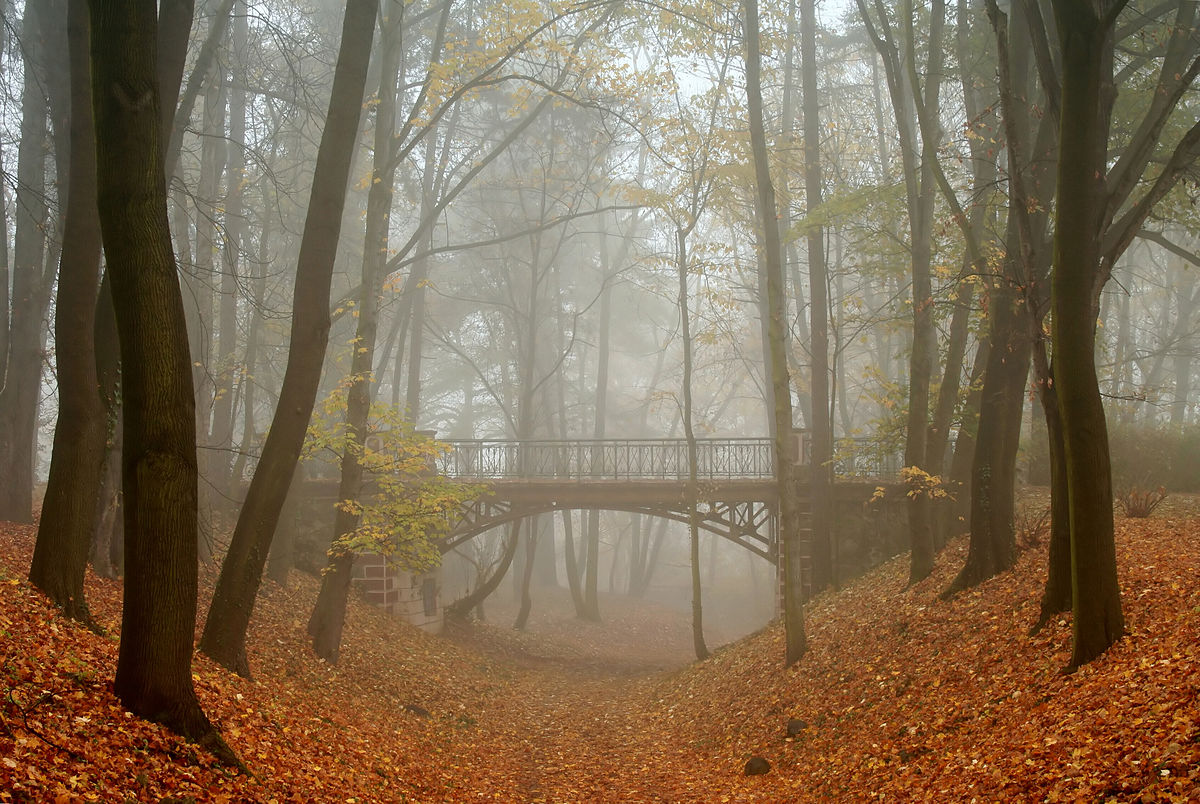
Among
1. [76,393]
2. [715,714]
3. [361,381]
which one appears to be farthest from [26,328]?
[715,714]

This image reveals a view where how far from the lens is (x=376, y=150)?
11109mm

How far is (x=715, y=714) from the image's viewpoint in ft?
34.2

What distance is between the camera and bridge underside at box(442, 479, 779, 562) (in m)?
17.3

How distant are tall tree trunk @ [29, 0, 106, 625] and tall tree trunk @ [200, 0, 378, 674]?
122 cm

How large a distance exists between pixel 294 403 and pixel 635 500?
445 inches

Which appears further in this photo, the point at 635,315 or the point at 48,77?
the point at 635,315

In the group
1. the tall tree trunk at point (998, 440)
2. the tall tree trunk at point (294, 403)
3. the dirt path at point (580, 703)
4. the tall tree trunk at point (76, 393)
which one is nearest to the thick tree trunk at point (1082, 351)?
the tall tree trunk at point (998, 440)

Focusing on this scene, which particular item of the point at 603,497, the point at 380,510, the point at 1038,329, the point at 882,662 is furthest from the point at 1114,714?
the point at 603,497

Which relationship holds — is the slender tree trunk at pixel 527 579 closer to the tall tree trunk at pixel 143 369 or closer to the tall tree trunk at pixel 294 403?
the tall tree trunk at pixel 294 403

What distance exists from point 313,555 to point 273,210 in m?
8.05

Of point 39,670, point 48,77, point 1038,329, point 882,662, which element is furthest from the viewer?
point 48,77

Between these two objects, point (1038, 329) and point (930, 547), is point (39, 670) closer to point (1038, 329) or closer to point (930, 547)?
point (1038, 329)

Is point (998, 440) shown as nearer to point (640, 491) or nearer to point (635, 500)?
point (640, 491)

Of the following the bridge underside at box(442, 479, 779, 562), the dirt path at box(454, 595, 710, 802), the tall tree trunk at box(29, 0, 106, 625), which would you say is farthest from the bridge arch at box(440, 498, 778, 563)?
the tall tree trunk at box(29, 0, 106, 625)
